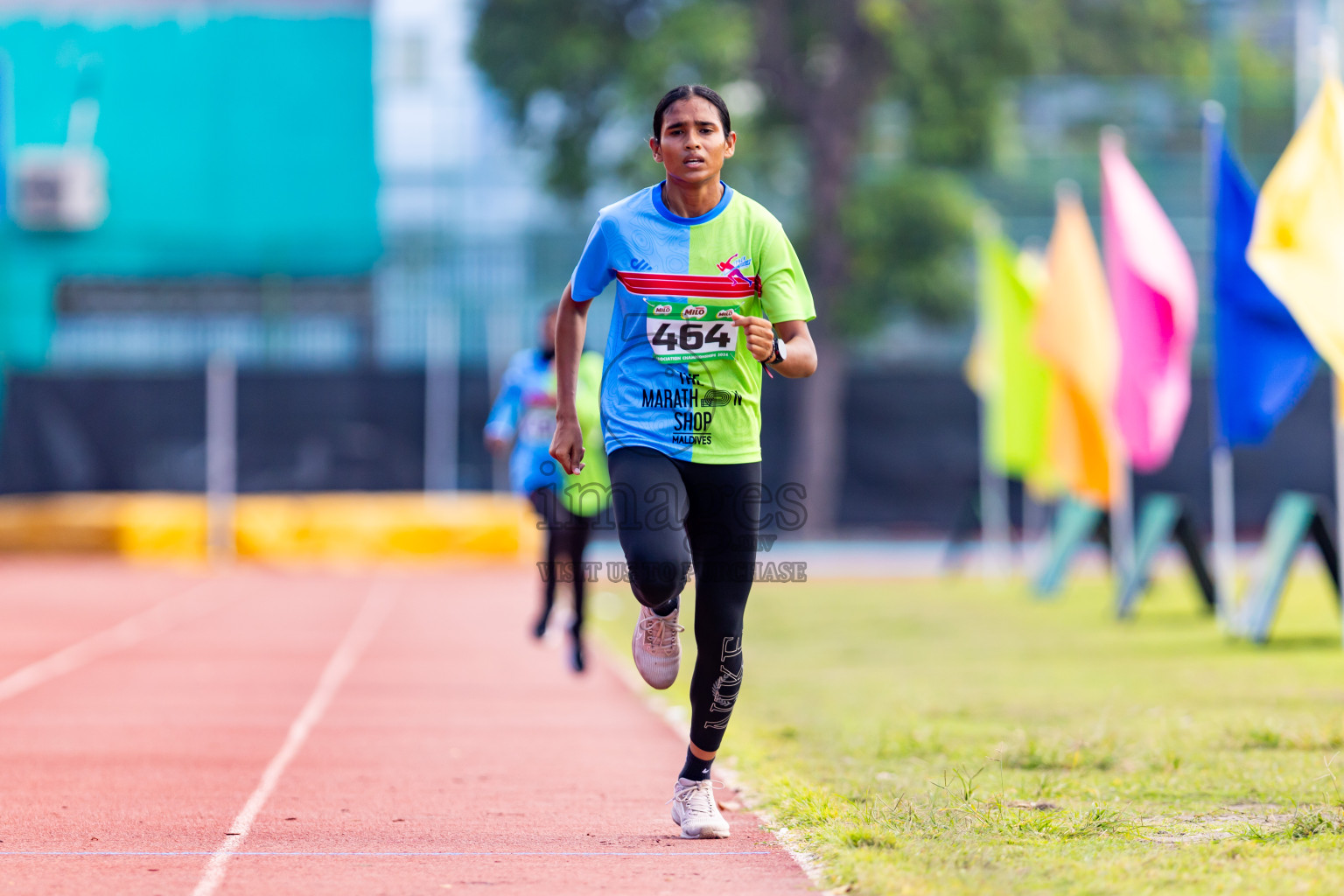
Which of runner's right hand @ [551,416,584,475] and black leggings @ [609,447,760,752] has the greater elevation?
runner's right hand @ [551,416,584,475]

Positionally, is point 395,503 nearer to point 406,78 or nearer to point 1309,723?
point 406,78

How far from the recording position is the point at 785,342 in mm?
5477

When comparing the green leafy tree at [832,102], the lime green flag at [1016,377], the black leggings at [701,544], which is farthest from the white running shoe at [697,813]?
the green leafy tree at [832,102]

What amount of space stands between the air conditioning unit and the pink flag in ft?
75.3

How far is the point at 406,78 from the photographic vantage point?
111 ft

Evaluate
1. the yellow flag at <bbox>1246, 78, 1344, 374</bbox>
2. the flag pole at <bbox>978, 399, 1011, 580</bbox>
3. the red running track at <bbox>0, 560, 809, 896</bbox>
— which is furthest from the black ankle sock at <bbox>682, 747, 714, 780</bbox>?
the flag pole at <bbox>978, 399, 1011, 580</bbox>

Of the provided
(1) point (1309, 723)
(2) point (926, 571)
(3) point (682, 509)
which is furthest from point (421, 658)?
(2) point (926, 571)

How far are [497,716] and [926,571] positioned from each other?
1445 centimetres

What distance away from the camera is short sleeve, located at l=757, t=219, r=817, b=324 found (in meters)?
5.50

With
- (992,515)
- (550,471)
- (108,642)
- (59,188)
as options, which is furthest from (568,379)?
(59,188)

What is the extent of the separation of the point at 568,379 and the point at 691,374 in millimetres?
403

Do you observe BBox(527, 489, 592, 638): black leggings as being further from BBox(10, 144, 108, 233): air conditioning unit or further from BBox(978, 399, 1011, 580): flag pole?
BBox(10, 144, 108, 233): air conditioning unit

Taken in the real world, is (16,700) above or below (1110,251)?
below

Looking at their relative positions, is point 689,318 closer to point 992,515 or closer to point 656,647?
point 656,647
